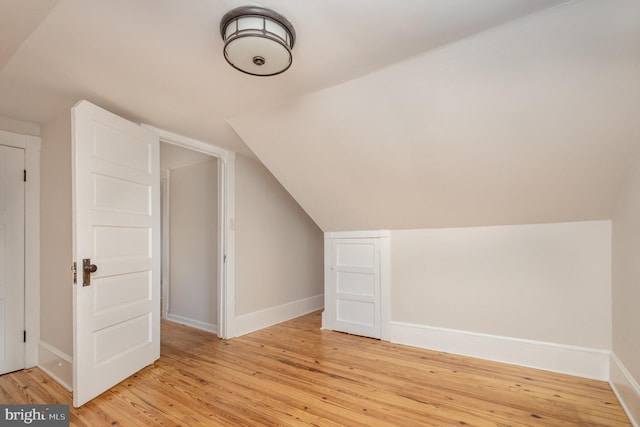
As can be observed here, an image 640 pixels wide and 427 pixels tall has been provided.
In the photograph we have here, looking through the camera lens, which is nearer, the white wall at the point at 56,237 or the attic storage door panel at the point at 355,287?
the white wall at the point at 56,237

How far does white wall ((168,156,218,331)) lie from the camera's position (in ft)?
13.3

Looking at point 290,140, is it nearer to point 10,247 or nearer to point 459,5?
point 459,5

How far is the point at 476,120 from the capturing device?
6.95 ft

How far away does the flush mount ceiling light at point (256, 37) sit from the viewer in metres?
1.49

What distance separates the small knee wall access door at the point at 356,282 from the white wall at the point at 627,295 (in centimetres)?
182

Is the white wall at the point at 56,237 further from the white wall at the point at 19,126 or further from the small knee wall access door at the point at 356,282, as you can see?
the small knee wall access door at the point at 356,282

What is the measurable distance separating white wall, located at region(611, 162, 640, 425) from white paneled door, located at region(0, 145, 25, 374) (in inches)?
174

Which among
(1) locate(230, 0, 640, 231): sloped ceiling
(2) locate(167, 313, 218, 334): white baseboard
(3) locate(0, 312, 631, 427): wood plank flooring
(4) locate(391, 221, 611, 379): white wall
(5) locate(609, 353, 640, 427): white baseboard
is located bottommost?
(2) locate(167, 313, 218, 334): white baseboard

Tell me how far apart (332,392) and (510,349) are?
162 cm

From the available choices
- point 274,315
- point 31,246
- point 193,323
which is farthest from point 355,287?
point 31,246

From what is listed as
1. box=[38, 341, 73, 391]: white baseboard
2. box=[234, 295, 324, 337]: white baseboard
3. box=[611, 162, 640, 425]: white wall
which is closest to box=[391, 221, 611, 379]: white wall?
box=[611, 162, 640, 425]: white wall

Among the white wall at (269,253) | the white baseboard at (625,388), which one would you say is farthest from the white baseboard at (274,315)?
the white baseboard at (625,388)

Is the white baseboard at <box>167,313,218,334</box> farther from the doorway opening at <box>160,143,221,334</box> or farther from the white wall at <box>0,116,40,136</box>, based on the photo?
the white wall at <box>0,116,40,136</box>

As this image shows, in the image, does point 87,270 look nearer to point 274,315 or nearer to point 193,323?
point 193,323
